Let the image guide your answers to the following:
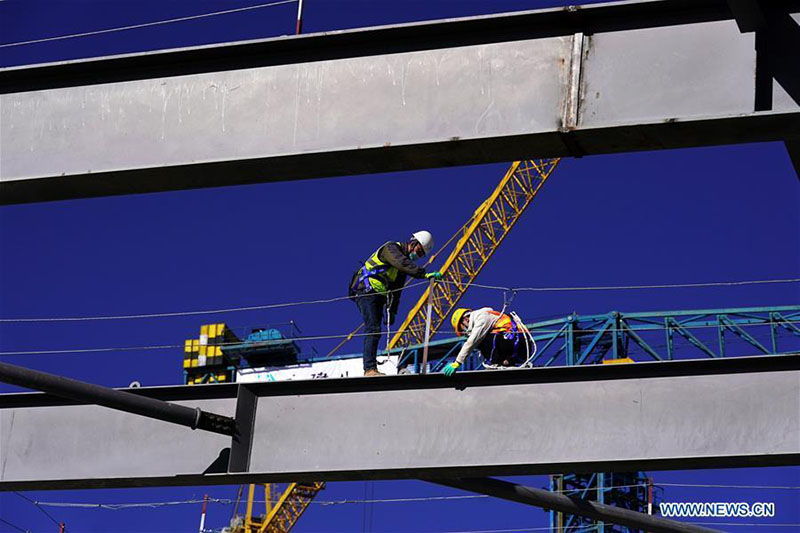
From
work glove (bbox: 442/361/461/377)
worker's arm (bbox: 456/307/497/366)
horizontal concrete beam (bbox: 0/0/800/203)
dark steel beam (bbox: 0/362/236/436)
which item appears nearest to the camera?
horizontal concrete beam (bbox: 0/0/800/203)

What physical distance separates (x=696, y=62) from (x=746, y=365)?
331 cm

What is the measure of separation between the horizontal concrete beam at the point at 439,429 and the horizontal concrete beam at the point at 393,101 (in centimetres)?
292

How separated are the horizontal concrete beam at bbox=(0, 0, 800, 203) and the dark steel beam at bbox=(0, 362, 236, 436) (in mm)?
1384

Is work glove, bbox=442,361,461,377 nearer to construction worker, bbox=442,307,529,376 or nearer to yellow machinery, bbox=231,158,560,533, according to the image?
construction worker, bbox=442,307,529,376

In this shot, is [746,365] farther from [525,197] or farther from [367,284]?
[525,197]

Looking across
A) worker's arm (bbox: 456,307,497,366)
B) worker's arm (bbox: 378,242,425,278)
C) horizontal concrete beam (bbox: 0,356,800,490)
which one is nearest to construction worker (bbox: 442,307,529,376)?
worker's arm (bbox: 456,307,497,366)

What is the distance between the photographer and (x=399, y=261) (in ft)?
45.9

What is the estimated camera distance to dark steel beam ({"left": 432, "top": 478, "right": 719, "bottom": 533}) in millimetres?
12133

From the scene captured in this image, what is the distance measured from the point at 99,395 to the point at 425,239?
5660mm

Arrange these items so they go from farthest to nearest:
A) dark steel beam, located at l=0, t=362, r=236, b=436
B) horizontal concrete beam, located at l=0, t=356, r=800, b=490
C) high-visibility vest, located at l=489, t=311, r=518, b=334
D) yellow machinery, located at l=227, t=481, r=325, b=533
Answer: yellow machinery, located at l=227, t=481, r=325, b=533 → high-visibility vest, located at l=489, t=311, r=518, b=334 → horizontal concrete beam, located at l=0, t=356, r=800, b=490 → dark steel beam, located at l=0, t=362, r=236, b=436

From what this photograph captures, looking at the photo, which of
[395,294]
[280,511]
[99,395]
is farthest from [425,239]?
[280,511]

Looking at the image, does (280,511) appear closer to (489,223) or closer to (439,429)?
(489,223)

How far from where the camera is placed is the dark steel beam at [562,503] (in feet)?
39.8

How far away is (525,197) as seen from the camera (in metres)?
61.5
